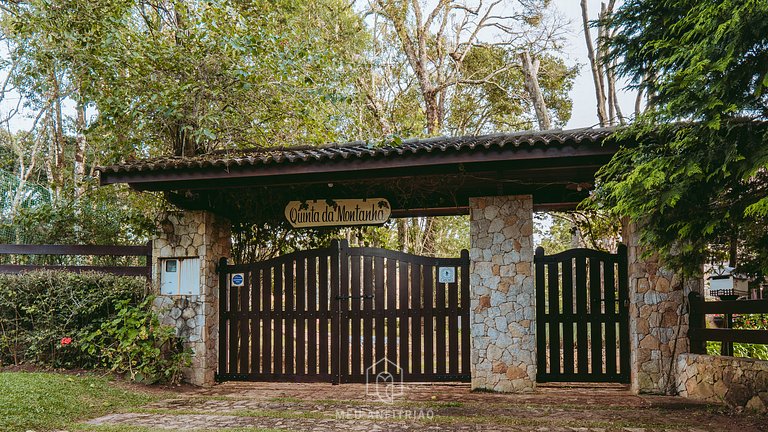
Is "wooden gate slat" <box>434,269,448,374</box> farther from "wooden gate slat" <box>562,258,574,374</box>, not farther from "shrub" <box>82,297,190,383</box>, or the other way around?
"shrub" <box>82,297,190,383</box>

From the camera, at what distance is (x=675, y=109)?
4.25 meters

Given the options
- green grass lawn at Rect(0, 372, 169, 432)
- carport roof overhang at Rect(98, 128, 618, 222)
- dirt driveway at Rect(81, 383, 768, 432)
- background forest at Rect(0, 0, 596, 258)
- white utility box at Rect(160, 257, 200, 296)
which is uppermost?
background forest at Rect(0, 0, 596, 258)

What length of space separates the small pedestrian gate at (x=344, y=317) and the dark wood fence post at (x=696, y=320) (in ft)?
7.91

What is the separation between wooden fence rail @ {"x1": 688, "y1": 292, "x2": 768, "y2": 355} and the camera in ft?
16.7

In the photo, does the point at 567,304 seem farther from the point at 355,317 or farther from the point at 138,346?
the point at 138,346

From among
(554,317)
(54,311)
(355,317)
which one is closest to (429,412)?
(355,317)

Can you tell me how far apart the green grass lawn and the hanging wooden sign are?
8.67 feet

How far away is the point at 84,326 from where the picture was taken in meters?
6.82

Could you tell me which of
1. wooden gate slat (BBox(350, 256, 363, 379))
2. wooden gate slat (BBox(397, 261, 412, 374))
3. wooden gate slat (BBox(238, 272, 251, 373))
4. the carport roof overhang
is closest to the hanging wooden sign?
the carport roof overhang

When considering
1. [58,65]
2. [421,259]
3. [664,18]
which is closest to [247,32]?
[58,65]

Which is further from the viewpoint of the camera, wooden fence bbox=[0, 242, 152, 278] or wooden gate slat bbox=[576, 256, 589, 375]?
wooden fence bbox=[0, 242, 152, 278]

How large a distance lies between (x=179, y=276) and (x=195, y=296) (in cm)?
35

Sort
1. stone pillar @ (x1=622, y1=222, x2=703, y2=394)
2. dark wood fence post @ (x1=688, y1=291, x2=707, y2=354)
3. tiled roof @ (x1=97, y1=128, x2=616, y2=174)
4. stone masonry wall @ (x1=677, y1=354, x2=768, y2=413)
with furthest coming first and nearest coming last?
stone pillar @ (x1=622, y1=222, x2=703, y2=394) < dark wood fence post @ (x1=688, y1=291, x2=707, y2=354) < tiled roof @ (x1=97, y1=128, x2=616, y2=174) < stone masonry wall @ (x1=677, y1=354, x2=768, y2=413)

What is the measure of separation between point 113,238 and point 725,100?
8.81m
